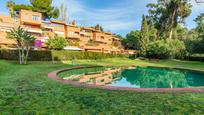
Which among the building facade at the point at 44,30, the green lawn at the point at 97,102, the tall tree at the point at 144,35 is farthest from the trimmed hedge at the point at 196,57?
the green lawn at the point at 97,102

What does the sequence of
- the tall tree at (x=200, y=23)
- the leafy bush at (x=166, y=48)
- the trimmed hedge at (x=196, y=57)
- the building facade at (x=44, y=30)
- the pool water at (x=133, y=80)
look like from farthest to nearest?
the trimmed hedge at (x=196, y=57) → the tall tree at (x=200, y=23) → the leafy bush at (x=166, y=48) → the building facade at (x=44, y=30) → the pool water at (x=133, y=80)

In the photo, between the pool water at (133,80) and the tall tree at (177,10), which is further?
the tall tree at (177,10)

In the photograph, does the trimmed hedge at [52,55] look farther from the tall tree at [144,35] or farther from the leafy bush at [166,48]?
the leafy bush at [166,48]

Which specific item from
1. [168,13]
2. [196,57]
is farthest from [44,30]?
[196,57]

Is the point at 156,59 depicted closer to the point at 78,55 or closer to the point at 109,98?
the point at 78,55

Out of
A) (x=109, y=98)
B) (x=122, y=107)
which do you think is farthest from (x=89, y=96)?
(x=122, y=107)

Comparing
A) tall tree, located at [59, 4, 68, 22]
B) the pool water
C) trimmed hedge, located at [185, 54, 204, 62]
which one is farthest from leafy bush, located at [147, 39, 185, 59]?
tall tree, located at [59, 4, 68, 22]

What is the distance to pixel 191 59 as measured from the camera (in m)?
46.2

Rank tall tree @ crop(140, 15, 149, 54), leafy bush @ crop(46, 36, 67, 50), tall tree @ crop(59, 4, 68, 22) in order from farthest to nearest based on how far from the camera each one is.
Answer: tall tree @ crop(59, 4, 68, 22) → tall tree @ crop(140, 15, 149, 54) → leafy bush @ crop(46, 36, 67, 50)

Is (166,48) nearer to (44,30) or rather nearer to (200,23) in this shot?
(200,23)

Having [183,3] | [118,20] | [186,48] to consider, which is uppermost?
[183,3]

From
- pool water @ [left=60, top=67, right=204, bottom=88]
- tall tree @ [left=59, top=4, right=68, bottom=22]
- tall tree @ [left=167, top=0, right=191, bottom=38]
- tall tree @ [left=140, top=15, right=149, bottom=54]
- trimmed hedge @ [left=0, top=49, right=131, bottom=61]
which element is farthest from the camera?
tall tree @ [left=59, top=4, right=68, bottom=22]

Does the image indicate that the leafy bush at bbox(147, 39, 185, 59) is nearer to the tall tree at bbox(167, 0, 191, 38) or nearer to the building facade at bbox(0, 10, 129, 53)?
the tall tree at bbox(167, 0, 191, 38)

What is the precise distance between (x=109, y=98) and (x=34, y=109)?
277 centimetres
